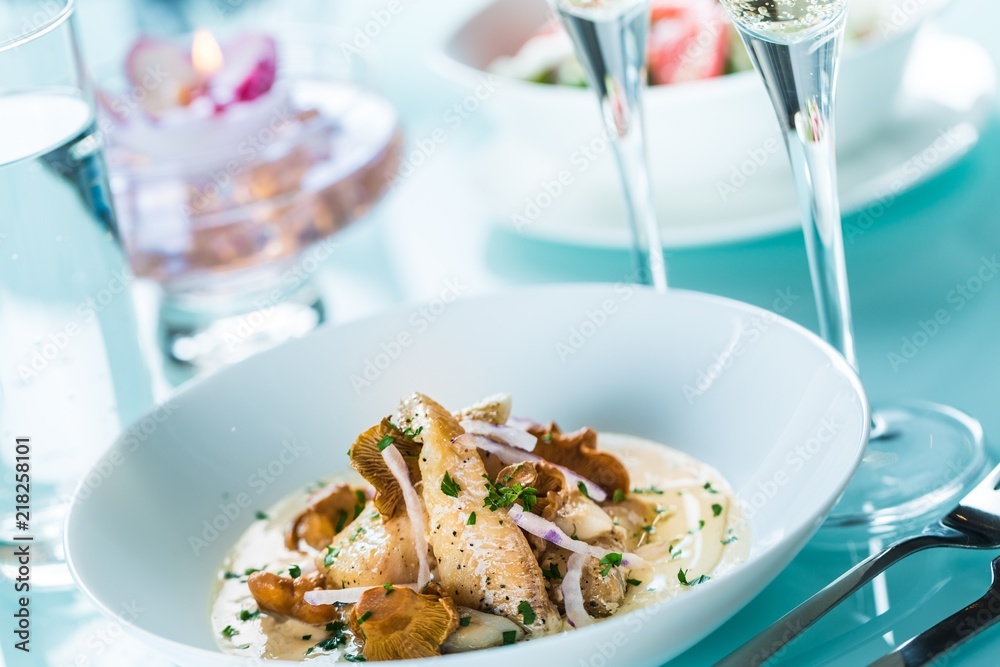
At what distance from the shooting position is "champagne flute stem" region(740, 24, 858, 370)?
1.01 metres

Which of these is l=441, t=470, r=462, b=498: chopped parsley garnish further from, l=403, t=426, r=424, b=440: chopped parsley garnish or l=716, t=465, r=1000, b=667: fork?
l=716, t=465, r=1000, b=667: fork

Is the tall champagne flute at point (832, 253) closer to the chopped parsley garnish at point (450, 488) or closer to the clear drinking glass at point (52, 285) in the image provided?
the chopped parsley garnish at point (450, 488)

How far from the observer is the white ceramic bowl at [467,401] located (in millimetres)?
982

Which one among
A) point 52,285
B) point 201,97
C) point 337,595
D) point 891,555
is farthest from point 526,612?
point 201,97

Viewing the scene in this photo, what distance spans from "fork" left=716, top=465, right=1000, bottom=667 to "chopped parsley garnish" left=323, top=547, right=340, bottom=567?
336mm

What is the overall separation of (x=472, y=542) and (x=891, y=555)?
1.06 feet

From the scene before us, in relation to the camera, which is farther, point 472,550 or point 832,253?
point 832,253

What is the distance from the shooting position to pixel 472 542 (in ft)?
2.99

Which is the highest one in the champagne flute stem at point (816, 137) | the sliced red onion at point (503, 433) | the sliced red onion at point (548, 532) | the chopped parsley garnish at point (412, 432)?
the champagne flute stem at point (816, 137)

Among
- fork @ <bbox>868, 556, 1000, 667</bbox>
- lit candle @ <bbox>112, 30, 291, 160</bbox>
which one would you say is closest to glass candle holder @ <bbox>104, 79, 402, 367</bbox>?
lit candle @ <bbox>112, 30, 291, 160</bbox>

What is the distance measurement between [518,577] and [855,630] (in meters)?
0.27

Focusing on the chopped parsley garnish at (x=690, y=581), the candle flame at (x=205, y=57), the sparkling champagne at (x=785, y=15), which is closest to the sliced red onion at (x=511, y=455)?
the chopped parsley garnish at (x=690, y=581)

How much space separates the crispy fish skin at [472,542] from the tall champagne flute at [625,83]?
0.40 metres

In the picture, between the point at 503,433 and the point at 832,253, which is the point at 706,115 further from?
the point at 503,433
